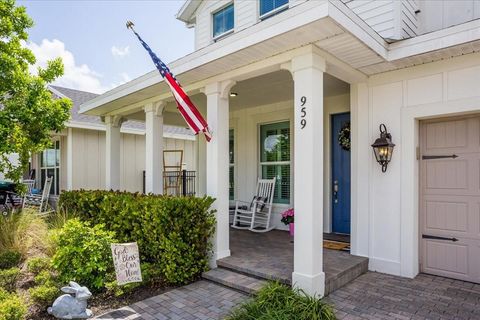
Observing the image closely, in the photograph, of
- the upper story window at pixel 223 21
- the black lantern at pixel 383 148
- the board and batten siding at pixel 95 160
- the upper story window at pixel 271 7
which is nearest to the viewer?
the black lantern at pixel 383 148

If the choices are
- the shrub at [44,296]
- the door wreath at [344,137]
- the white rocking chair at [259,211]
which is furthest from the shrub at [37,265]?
the door wreath at [344,137]

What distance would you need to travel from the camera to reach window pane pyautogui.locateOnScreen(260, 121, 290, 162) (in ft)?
20.1

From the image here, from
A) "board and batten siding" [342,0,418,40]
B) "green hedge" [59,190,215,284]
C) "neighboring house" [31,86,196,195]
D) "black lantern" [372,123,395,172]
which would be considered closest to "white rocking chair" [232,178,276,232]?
"green hedge" [59,190,215,284]

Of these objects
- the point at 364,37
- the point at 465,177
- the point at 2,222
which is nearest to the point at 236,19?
the point at 364,37

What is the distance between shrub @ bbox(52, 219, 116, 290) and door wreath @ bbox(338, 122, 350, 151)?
3850 mm

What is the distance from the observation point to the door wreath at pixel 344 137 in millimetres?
5227

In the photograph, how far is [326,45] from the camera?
3166 millimetres

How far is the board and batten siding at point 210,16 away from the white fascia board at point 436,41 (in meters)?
3.05

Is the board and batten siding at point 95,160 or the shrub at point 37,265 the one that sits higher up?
the board and batten siding at point 95,160

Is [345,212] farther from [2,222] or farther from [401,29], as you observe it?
[2,222]

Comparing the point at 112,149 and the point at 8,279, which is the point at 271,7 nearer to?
the point at 112,149

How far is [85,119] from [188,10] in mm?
4241

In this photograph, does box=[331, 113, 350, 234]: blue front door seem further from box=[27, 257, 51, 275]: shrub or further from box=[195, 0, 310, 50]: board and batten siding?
box=[27, 257, 51, 275]: shrub

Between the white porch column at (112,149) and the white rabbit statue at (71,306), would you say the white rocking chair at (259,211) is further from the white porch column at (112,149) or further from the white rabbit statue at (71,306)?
the white rabbit statue at (71,306)
